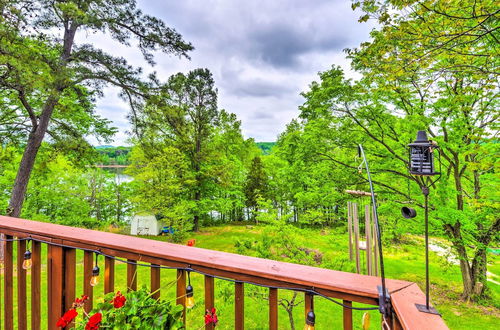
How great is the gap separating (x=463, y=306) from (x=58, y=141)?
11708mm

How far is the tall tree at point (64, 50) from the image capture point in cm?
420

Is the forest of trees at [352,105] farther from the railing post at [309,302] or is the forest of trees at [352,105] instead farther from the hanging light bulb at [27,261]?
the railing post at [309,302]

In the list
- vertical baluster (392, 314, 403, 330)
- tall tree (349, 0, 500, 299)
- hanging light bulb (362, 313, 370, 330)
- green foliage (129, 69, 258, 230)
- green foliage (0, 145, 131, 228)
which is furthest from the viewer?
green foliage (129, 69, 258, 230)

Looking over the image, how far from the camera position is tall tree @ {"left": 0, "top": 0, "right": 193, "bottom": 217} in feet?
13.8

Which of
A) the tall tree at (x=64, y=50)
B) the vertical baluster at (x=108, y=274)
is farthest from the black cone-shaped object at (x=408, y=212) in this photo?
the tall tree at (x=64, y=50)

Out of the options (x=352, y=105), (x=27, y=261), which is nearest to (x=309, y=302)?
(x=27, y=261)

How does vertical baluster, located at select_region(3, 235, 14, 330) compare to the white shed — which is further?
A: the white shed

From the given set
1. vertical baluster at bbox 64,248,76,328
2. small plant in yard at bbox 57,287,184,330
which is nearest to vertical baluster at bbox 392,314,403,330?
small plant in yard at bbox 57,287,184,330

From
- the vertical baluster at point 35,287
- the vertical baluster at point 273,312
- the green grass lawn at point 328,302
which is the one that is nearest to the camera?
the vertical baluster at point 273,312

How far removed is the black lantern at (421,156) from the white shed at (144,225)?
13.7 metres

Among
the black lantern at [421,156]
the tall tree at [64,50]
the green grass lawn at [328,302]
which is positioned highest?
the tall tree at [64,50]

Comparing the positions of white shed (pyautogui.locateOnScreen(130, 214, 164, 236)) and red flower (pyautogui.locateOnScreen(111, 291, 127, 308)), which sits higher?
red flower (pyautogui.locateOnScreen(111, 291, 127, 308))

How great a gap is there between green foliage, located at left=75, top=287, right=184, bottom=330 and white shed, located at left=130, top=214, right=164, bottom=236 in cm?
1326

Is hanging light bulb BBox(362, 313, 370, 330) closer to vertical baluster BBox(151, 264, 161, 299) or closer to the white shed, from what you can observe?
vertical baluster BBox(151, 264, 161, 299)
